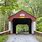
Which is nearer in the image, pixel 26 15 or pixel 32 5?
pixel 26 15

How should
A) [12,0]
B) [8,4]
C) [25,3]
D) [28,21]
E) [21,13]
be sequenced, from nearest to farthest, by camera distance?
[12,0], [8,4], [21,13], [28,21], [25,3]

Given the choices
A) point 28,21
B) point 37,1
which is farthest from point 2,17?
point 37,1

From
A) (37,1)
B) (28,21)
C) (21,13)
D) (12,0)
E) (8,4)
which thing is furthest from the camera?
(37,1)

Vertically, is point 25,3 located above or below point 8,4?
above

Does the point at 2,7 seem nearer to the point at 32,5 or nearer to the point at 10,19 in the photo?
the point at 10,19

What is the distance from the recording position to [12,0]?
16.8m

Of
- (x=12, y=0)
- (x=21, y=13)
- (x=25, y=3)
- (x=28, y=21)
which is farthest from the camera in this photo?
(x=25, y=3)

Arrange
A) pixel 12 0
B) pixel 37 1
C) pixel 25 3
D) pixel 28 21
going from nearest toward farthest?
pixel 12 0
pixel 28 21
pixel 37 1
pixel 25 3

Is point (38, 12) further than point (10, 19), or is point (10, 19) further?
point (38, 12)

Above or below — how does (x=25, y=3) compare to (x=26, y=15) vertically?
above

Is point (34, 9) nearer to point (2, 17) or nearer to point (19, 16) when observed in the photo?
point (2, 17)

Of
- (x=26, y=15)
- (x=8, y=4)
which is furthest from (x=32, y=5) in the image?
(x=8, y=4)

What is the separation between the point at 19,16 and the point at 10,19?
1.39 meters

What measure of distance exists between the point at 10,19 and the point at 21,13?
1.84 m
